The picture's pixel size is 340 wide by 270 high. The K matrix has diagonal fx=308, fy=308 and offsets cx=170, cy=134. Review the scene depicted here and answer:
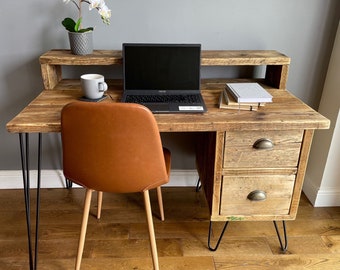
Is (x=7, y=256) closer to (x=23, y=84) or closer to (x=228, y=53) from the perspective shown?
(x=23, y=84)

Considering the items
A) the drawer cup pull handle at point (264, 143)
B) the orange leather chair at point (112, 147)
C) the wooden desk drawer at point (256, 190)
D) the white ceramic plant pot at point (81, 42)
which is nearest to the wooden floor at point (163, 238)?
the wooden desk drawer at point (256, 190)

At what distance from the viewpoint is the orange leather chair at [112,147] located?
3.17ft

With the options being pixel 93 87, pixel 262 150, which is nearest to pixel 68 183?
pixel 93 87

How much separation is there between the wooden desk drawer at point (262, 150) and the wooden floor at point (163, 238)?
0.51m

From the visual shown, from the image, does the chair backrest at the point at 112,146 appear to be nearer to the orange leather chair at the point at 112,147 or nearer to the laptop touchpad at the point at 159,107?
the orange leather chair at the point at 112,147

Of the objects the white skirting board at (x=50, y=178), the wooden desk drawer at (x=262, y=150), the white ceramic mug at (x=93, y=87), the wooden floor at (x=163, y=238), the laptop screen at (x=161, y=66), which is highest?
the laptop screen at (x=161, y=66)

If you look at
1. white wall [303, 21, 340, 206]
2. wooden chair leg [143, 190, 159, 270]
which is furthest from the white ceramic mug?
white wall [303, 21, 340, 206]

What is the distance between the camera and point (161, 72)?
142 centimetres

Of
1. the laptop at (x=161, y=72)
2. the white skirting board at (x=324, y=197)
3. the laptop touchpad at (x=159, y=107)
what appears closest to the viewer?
the laptop touchpad at (x=159, y=107)

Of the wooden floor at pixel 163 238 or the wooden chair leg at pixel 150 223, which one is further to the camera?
the wooden floor at pixel 163 238

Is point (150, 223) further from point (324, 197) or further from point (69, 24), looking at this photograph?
point (324, 197)

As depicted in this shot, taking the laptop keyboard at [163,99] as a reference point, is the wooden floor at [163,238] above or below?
below

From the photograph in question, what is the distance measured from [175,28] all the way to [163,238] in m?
1.09

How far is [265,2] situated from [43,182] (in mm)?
1660
